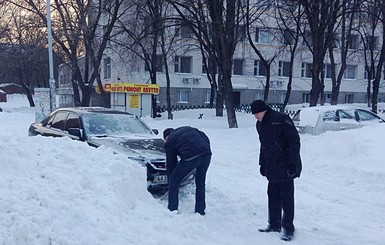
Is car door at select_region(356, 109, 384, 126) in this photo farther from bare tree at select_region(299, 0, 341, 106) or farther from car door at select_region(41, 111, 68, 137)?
car door at select_region(41, 111, 68, 137)

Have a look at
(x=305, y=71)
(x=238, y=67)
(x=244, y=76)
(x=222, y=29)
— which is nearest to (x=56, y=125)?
(x=222, y=29)

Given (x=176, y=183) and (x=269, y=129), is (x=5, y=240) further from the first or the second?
(x=269, y=129)

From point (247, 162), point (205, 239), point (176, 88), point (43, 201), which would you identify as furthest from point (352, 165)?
point (176, 88)

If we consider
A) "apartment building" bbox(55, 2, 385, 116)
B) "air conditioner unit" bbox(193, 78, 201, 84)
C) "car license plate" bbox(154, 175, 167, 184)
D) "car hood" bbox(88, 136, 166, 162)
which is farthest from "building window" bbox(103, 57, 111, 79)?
"car license plate" bbox(154, 175, 167, 184)

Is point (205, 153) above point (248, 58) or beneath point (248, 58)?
beneath

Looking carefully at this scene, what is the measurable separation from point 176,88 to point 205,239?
36.2 metres

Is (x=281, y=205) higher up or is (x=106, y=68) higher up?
(x=106, y=68)

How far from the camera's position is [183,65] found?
41.3m

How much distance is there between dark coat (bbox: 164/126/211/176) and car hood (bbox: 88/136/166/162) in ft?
3.60

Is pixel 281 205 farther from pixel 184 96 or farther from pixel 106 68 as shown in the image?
pixel 106 68

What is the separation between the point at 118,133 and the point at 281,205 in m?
3.99

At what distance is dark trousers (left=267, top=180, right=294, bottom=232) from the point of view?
5.17 metres

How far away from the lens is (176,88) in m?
40.7

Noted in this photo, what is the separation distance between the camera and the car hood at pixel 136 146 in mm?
6918
